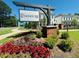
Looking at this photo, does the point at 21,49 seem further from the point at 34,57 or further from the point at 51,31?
the point at 51,31

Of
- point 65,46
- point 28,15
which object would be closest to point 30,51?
point 65,46

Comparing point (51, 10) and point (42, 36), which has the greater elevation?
point (51, 10)

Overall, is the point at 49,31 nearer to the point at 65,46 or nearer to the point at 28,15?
the point at 28,15

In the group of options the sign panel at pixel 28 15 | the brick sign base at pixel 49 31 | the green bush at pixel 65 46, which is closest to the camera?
the green bush at pixel 65 46

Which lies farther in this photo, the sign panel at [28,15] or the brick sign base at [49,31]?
the sign panel at [28,15]

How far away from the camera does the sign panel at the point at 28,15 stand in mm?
9562

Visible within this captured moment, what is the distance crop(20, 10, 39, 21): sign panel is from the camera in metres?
9.56

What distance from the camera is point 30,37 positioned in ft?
29.4

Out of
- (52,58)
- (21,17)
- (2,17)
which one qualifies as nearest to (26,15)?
(21,17)

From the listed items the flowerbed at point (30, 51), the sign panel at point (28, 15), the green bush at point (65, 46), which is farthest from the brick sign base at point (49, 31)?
the flowerbed at point (30, 51)

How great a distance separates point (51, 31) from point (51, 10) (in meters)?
1.21

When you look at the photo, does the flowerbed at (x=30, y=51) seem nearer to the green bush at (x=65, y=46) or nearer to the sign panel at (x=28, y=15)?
the green bush at (x=65, y=46)

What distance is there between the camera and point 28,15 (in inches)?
391

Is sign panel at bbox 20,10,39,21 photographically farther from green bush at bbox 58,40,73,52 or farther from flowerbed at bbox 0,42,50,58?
flowerbed at bbox 0,42,50,58
